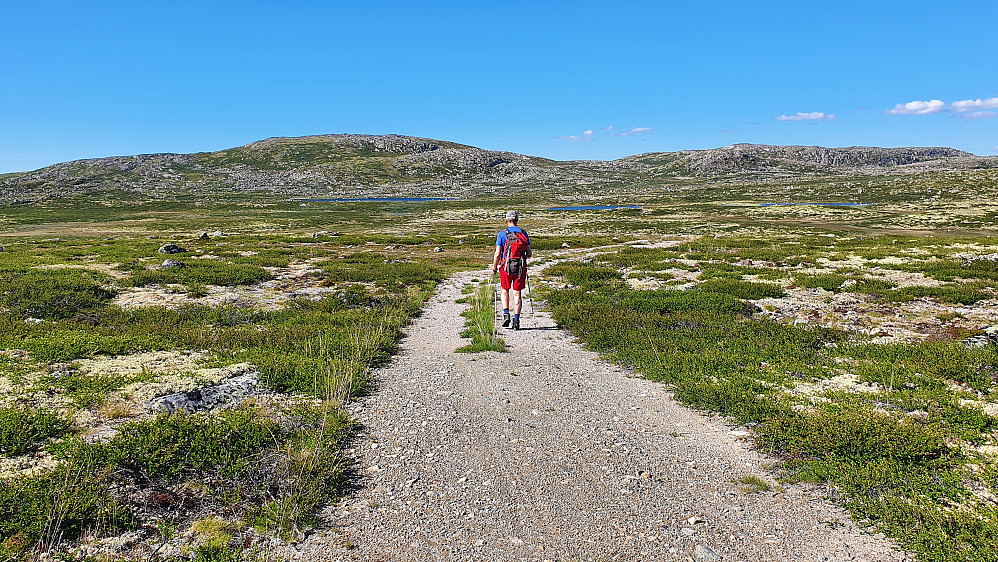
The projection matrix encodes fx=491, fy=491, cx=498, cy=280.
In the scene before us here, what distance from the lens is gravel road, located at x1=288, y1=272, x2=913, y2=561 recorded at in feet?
18.3

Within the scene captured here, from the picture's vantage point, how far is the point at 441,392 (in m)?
10.3

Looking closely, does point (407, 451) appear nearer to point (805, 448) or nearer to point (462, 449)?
point (462, 449)

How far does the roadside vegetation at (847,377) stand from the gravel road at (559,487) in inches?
23.5

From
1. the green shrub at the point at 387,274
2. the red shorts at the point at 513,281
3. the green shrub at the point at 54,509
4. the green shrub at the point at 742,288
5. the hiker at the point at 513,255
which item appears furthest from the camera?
the green shrub at the point at 387,274

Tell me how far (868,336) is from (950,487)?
8.70 m

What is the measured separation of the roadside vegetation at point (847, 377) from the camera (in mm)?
6316

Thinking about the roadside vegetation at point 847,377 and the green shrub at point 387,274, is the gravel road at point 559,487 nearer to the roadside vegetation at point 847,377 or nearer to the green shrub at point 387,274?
the roadside vegetation at point 847,377

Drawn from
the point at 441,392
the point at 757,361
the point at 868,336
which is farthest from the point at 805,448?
the point at 868,336

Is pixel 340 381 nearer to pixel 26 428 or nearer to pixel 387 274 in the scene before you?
pixel 26 428

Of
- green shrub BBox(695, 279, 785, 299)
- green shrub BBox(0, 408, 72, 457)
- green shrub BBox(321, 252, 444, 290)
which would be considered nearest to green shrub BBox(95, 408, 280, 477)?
green shrub BBox(0, 408, 72, 457)

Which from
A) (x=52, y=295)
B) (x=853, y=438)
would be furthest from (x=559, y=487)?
(x=52, y=295)

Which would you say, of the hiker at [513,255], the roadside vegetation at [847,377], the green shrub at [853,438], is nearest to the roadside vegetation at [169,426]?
the hiker at [513,255]

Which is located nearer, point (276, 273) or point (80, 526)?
point (80, 526)

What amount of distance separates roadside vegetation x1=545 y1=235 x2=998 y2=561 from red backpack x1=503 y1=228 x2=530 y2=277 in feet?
8.70
